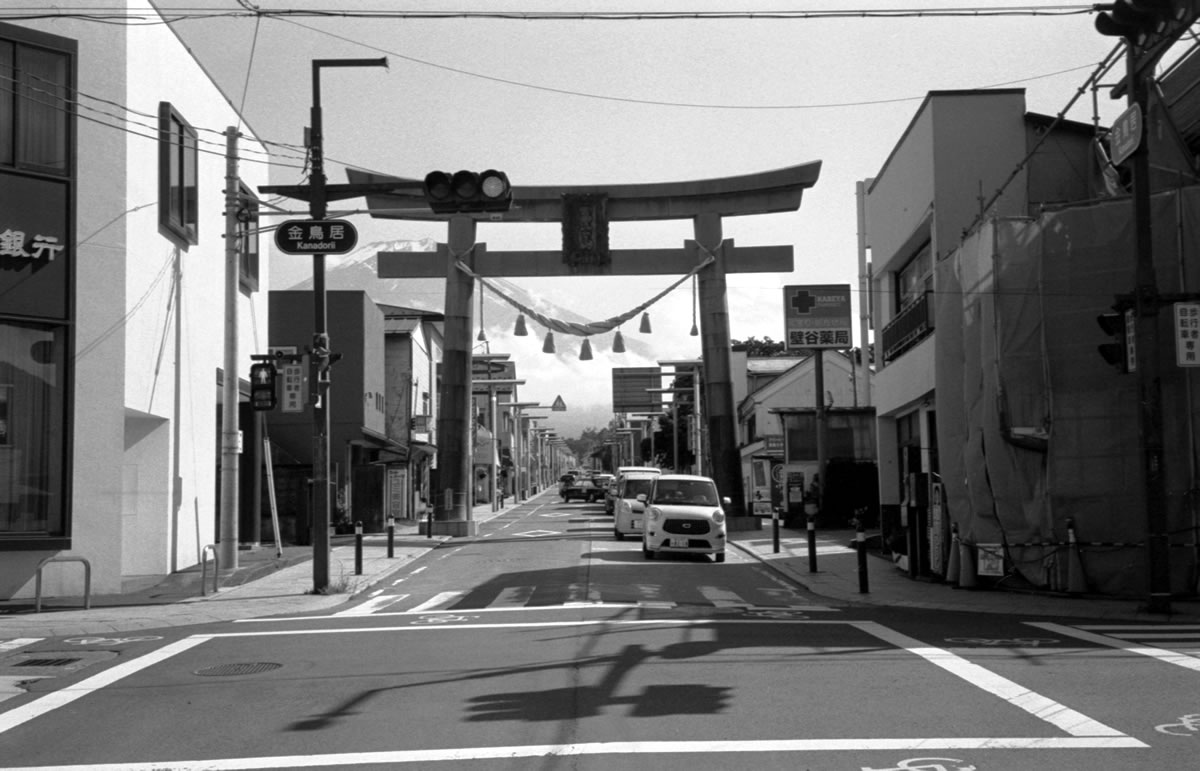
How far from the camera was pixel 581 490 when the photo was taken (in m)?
76.4

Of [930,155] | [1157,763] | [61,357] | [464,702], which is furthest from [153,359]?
[1157,763]

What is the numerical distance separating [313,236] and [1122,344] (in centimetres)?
1199

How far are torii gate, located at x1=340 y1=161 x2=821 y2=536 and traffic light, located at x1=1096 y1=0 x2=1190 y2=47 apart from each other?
21.4 meters

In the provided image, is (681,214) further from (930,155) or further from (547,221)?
(930,155)

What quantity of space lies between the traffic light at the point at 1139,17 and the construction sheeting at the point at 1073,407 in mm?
3664

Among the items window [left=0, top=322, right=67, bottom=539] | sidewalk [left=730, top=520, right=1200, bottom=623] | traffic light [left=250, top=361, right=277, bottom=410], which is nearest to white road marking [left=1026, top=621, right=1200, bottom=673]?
sidewalk [left=730, top=520, right=1200, bottom=623]

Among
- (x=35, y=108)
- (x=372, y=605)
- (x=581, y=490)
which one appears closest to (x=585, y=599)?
(x=372, y=605)

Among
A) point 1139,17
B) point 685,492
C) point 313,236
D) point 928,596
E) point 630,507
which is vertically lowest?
point 928,596

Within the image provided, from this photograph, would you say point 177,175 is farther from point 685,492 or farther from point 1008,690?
point 1008,690

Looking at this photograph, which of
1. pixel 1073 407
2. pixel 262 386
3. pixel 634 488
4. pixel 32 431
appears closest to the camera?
pixel 1073 407

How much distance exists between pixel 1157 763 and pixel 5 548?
16238 millimetres

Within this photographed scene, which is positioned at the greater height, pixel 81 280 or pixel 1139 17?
pixel 1139 17

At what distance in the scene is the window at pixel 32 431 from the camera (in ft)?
58.6

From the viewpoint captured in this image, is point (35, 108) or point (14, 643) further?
point (35, 108)
